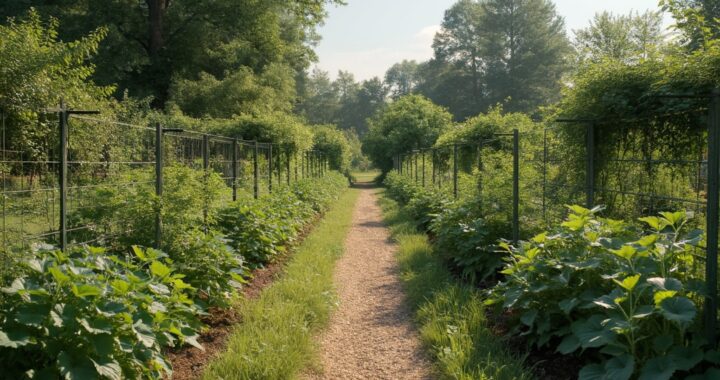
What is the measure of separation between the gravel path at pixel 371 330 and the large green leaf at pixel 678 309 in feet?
6.06

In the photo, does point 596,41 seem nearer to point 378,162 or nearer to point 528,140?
point 378,162

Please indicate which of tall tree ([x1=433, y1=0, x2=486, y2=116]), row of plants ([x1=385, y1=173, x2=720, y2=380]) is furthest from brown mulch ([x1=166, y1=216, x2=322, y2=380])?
tall tree ([x1=433, y1=0, x2=486, y2=116])

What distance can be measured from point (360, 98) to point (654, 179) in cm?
8388

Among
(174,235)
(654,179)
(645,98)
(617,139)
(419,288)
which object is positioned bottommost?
(419,288)

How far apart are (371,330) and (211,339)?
1.55 m

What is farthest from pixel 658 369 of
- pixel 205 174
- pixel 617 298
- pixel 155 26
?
pixel 155 26

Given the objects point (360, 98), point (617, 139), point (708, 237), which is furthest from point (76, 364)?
point (360, 98)

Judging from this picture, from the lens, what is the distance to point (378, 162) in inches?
1421

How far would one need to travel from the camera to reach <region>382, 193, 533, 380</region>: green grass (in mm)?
3580

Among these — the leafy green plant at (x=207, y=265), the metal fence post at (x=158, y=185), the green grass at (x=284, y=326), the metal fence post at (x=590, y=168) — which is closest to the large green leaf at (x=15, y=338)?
the green grass at (x=284, y=326)

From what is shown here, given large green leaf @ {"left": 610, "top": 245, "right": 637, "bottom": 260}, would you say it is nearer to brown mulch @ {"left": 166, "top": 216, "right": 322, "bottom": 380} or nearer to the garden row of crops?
the garden row of crops

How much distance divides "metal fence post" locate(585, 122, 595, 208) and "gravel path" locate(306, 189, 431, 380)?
2154 millimetres

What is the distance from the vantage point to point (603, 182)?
5223 millimetres

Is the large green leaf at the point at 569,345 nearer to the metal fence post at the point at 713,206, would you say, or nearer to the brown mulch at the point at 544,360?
the brown mulch at the point at 544,360
